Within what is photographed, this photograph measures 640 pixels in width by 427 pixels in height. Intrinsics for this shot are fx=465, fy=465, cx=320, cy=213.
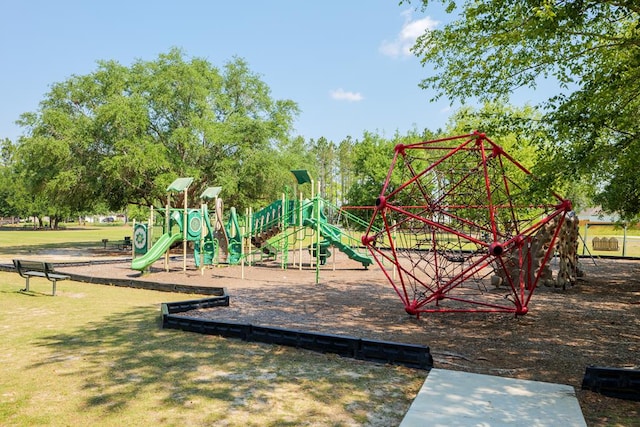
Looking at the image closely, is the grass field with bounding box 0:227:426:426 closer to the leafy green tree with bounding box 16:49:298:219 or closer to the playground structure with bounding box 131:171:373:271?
the playground structure with bounding box 131:171:373:271

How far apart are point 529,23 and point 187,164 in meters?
21.1

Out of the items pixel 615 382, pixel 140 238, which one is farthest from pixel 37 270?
pixel 615 382

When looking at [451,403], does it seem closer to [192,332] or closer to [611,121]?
[192,332]

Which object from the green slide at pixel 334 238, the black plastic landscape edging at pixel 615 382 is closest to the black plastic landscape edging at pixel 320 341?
the black plastic landscape edging at pixel 615 382

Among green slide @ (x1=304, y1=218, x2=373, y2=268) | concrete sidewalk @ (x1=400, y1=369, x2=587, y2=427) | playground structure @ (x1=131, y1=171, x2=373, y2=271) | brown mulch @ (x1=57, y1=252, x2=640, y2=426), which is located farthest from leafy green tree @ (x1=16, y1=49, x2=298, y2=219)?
concrete sidewalk @ (x1=400, y1=369, x2=587, y2=427)

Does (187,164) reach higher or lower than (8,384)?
higher

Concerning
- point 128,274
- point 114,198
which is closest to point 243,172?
point 114,198

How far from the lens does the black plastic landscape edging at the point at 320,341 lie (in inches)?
230

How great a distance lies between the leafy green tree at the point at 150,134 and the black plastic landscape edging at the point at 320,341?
17366mm

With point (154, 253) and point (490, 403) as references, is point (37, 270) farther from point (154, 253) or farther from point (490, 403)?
point (490, 403)

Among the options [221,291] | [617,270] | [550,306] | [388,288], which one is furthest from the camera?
[617,270]

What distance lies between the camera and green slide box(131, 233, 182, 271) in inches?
579

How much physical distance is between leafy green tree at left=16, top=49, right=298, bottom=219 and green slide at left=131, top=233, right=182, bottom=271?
28.1 ft

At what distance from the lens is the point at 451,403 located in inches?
179
